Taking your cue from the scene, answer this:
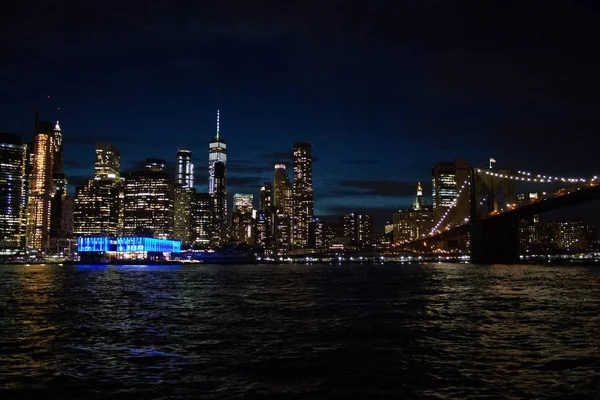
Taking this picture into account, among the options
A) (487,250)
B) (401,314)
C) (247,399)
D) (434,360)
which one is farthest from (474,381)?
(487,250)

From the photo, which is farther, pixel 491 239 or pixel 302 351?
pixel 491 239

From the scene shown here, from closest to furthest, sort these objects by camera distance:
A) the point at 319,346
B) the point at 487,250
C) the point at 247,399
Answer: the point at 247,399 < the point at 319,346 < the point at 487,250

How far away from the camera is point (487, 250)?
128250 millimetres

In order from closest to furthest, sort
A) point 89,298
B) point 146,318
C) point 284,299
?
point 146,318, point 284,299, point 89,298

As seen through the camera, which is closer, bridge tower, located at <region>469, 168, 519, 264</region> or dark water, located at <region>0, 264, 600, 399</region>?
dark water, located at <region>0, 264, 600, 399</region>

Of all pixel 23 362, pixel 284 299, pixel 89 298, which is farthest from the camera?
pixel 89 298

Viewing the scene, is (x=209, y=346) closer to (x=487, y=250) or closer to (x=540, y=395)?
(x=540, y=395)

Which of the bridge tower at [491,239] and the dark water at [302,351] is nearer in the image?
the dark water at [302,351]

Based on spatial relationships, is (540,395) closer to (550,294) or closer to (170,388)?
(170,388)

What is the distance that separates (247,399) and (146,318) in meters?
18.6

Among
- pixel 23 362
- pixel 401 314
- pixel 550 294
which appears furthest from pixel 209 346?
pixel 550 294

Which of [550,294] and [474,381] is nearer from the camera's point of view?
[474,381]

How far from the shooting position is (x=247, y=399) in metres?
14.0

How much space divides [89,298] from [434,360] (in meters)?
35.1
